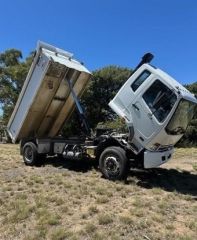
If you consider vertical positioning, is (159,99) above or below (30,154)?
above

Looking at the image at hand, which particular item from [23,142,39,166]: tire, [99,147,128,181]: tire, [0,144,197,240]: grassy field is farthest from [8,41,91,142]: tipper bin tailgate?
[99,147,128,181]: tire

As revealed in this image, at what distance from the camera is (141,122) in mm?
9172

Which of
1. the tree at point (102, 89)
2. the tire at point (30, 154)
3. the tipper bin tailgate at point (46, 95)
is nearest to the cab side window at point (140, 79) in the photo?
the tipper bin tailgate at point (46, 95)

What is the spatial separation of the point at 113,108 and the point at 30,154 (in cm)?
374

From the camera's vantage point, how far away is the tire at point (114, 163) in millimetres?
9227

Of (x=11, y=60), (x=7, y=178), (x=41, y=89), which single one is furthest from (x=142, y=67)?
(x=11, y=60)

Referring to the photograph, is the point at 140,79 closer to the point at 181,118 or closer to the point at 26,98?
the point at 181,118

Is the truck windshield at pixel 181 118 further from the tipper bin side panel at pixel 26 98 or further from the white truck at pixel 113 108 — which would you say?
the tipper bin side panel at pixel 26 98

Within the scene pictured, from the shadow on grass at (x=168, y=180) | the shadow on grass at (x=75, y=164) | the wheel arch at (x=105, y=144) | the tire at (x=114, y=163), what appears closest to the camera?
the shadow on grass at (x=168, y=180)

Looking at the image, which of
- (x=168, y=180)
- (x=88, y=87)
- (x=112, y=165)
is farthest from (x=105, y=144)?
(x=88, y=87)

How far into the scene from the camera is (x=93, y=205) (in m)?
7.12

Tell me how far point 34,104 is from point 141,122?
3855 mm

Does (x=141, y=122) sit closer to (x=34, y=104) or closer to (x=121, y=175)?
(x=121, y=175)

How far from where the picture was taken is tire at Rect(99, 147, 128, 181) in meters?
9.23
